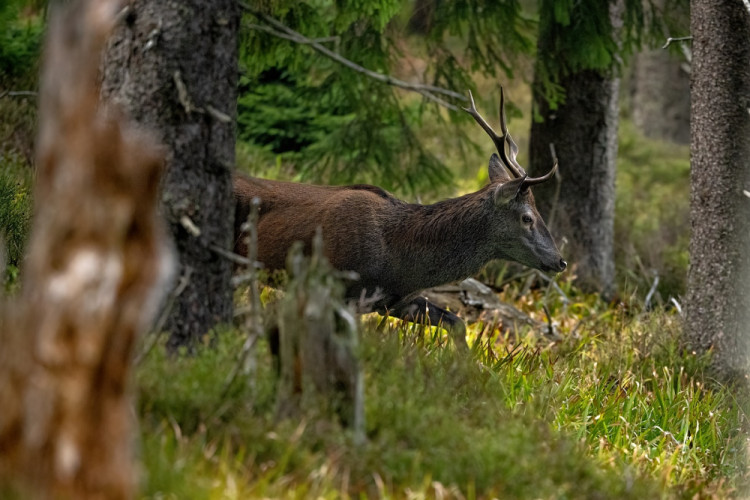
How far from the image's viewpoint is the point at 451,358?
219 inches

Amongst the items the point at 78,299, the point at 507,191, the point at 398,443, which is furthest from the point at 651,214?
the point at 78,299

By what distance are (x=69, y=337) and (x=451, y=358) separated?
2.86m

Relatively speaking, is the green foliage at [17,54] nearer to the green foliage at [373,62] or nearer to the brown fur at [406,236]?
the green foliage at [373,62]

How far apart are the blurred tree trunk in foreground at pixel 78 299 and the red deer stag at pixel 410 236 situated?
4182 millimetres

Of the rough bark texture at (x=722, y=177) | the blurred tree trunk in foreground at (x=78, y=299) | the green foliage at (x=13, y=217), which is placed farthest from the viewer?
the rough bark texture at (x=722, y=177)

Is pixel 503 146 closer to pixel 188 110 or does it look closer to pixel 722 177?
pixel 722 177

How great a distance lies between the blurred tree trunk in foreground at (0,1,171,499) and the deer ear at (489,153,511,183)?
520 cm

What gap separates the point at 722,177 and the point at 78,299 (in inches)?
226

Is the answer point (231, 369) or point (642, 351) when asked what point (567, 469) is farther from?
point (642, 351)

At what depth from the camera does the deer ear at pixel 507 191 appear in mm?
7441

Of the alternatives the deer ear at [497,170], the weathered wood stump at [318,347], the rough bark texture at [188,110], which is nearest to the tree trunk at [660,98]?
the deer ear at [497,170]

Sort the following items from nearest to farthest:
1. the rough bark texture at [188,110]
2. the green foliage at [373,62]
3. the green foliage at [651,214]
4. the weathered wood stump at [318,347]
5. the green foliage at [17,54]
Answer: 1. the weathered wood stump at [318,347]
2. the rough bark texture at [188,110]
3. the green foliage at [373,62]
4. the green foliage at [17,54]
5. the green foliage at [651,214]

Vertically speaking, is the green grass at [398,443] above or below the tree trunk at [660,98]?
below

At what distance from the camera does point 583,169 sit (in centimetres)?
1131
